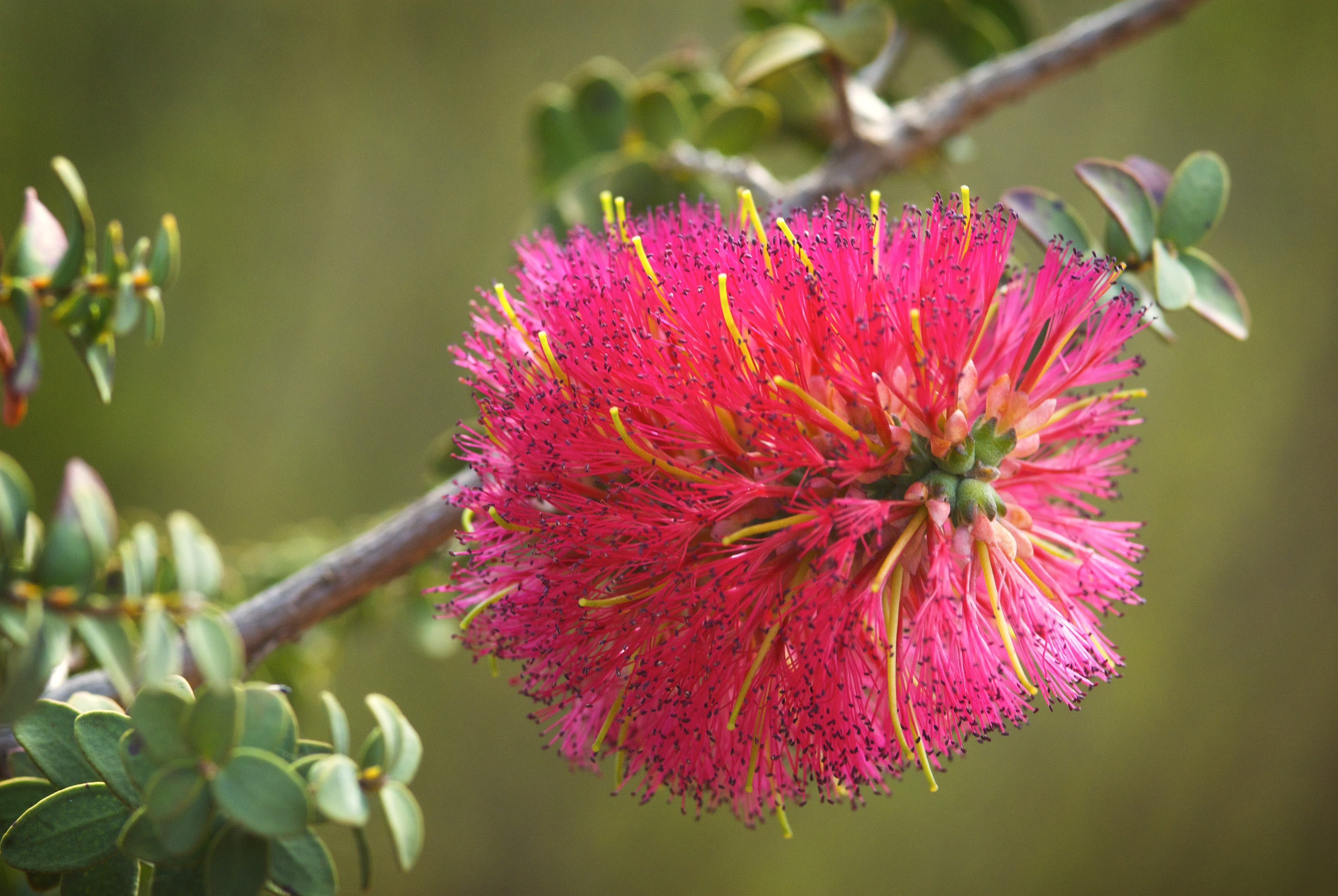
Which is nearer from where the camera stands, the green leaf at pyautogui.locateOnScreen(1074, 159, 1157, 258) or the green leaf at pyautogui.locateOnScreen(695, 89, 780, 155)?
the green leaf at pyautogui.locateOnScreen(1074, 159, 1157, 258)

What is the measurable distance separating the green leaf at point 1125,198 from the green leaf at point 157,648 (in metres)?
0.57

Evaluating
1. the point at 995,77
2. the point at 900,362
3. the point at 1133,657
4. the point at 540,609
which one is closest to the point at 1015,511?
the point at 900,362

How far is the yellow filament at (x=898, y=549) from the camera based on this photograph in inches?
18.0

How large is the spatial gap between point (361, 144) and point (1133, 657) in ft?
5.94

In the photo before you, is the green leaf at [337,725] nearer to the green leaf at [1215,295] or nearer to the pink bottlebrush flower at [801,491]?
the pink bottlebrush flower at [801,491]

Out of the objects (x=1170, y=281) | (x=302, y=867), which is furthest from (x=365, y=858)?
(x=1170, y=281)

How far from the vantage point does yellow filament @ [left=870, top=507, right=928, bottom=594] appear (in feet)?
1.50

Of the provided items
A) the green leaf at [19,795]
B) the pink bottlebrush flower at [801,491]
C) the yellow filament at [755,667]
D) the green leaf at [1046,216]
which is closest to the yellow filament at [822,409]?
the pink bottlebrush flower at [801,491]

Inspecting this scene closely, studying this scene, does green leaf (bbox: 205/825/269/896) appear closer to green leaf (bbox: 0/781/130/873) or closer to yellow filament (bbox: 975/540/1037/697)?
green leaf (bbox: 0/781/130/873)

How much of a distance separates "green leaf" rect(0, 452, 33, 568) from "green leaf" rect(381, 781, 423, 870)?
0.20 meters

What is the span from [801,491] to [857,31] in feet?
1.58

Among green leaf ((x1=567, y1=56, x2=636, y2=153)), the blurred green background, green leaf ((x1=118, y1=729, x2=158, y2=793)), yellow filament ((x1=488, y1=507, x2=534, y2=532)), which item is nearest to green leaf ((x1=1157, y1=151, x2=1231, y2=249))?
yellow filament ((x1=488, y1=507, x2=534, y2=532))

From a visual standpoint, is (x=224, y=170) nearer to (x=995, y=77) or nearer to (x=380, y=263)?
(x=380, y=263)

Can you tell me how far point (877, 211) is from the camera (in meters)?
0.53
